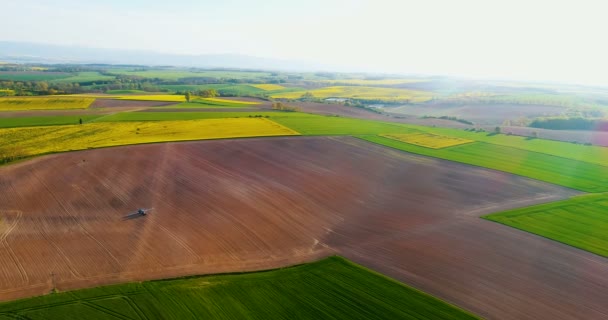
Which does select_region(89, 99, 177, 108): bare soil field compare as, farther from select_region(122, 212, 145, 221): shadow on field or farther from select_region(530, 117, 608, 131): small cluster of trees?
select_region(530, 117, 608, 131): small cluster of trees

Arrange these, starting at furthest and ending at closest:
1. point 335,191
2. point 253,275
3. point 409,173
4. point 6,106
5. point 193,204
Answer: point 6,106
point 409,173
point 335,191
point 193,204
point 253,275

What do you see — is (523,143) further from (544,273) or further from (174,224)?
(174,224)

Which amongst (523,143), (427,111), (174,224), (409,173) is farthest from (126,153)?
(427,111)

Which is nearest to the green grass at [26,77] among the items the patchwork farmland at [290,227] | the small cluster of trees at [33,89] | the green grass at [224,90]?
the small cluster of trees at [33,89]

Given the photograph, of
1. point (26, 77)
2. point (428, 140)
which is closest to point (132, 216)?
point (428, 140)

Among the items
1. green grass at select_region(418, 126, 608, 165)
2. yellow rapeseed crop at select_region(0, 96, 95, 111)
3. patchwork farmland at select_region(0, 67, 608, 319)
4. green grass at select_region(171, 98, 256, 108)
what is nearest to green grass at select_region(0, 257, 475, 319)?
patchwork farmland at select_region(0, 67, 608, 319)

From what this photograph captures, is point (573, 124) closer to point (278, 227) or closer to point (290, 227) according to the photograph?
point (290, 227)

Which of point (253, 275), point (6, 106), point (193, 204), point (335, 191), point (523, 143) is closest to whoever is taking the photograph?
point (253, 275)
